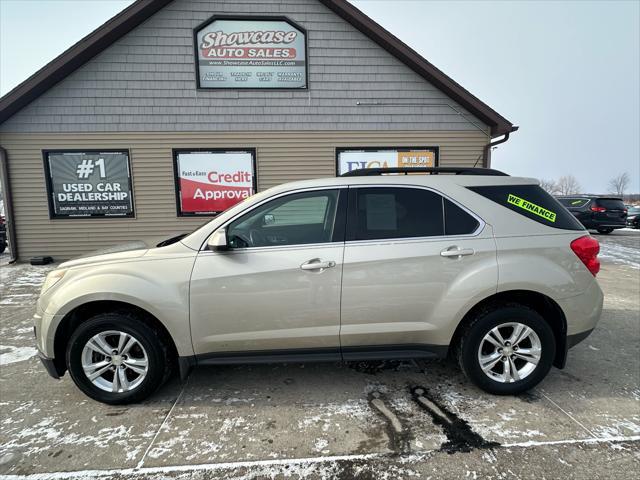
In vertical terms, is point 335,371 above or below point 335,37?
below

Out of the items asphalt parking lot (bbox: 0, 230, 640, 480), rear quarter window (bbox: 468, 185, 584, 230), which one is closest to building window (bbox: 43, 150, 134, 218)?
asphalt parking lot (bbox: 0, 230, 640, 480)

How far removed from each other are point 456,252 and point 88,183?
28.1 ft

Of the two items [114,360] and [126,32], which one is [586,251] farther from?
[126,32]

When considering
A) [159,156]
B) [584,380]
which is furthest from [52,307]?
[159,156]

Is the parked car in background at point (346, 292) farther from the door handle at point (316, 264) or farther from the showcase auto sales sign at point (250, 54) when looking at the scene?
the showcase auto sales sign at point (250, 54)

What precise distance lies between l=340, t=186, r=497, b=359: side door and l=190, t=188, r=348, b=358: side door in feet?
0.46

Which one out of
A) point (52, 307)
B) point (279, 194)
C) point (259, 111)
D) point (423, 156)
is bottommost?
point (52, 307)

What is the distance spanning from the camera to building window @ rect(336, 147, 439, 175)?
28.8 ft

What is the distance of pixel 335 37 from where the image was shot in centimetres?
848

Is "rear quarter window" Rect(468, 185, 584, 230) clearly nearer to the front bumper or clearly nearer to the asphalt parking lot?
the asphalt parking lot

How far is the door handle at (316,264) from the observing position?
273 cm

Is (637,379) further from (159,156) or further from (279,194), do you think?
(159,156)

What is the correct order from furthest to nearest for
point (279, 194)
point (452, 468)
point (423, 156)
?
point (423, 156), point (279, 194), point (452, 468)

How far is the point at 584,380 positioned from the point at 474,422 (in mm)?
1365
